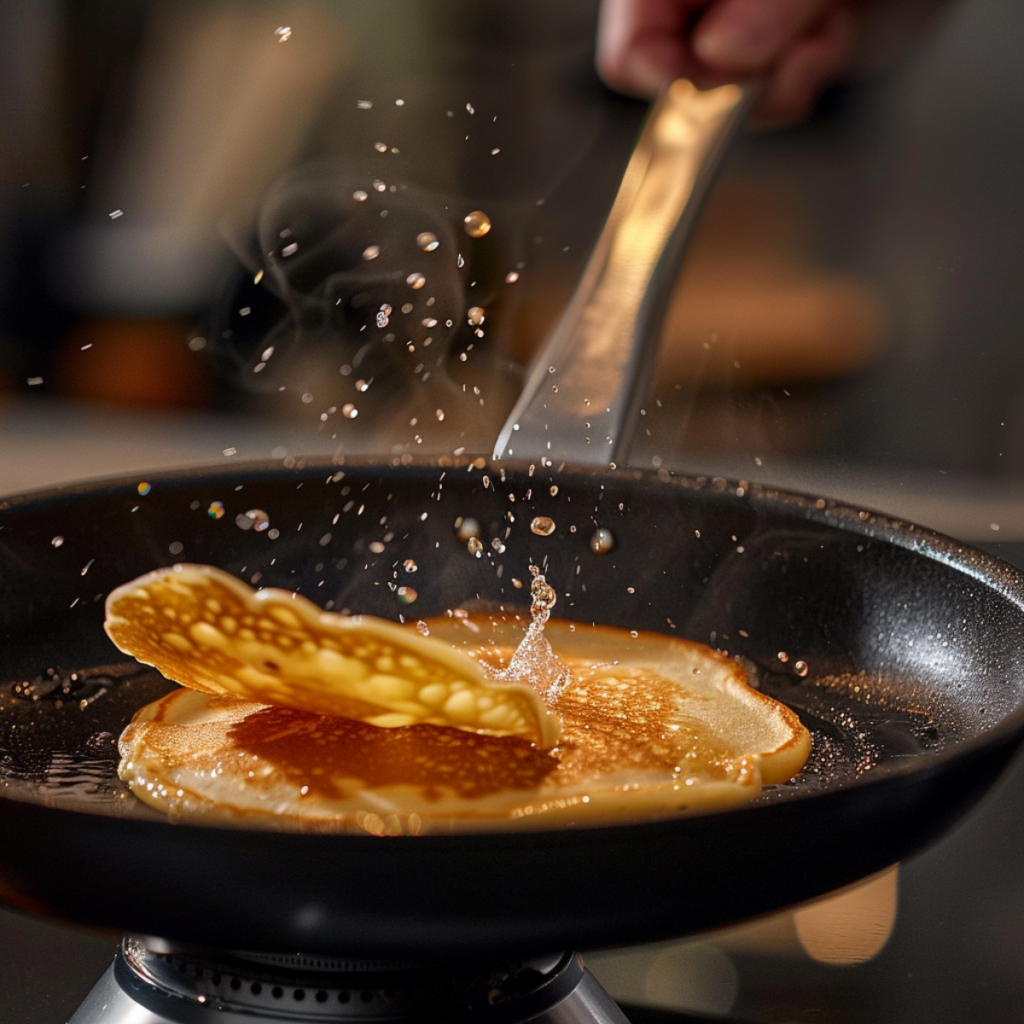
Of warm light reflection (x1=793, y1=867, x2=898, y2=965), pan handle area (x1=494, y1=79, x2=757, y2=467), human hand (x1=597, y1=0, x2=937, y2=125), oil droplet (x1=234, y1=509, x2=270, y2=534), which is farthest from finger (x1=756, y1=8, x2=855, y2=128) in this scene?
warm light reflection (x1=793, y1=867, x2=898, y2=965)

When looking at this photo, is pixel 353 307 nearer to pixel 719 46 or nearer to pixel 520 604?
pixel 719 46

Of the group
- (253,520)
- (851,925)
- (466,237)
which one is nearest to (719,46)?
(253,520)

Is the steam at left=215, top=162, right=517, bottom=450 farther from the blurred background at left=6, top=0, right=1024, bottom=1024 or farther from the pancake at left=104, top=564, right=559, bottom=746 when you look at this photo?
the pancake at left=104, top=564, right=559, bottom=746

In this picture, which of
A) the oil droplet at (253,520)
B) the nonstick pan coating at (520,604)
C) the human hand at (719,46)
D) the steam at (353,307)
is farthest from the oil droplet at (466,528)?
the steam at (353,307)

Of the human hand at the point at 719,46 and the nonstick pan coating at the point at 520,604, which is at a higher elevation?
the human hand at the point at 719,46

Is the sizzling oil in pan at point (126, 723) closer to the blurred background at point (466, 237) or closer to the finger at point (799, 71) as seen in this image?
the finger at point (799, 71)

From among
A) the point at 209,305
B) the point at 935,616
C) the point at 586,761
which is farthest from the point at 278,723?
the point at 209,305
